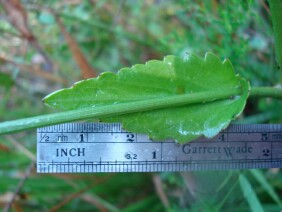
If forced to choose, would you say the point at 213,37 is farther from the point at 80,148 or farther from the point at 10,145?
the point at 10,145

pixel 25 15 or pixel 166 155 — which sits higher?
pixel 25 15

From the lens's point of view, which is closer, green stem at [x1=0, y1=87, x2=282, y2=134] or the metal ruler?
green stem at [x1=0, y1=87, x2=282, y2=134]

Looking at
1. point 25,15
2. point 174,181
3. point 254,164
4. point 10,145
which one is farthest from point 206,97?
point 10,145

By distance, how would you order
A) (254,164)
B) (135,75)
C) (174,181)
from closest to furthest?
(135,75) → (254,164) → (174,181)

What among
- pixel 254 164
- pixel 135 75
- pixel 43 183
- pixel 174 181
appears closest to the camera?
pixel 135 75

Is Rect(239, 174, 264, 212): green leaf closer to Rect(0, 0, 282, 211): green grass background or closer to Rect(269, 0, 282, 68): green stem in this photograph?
Rect(0, 0, 282, 211): green grass background

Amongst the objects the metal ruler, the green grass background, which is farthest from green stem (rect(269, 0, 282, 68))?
the metal ruler

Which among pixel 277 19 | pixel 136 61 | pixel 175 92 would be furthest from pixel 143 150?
pixel 136 61
